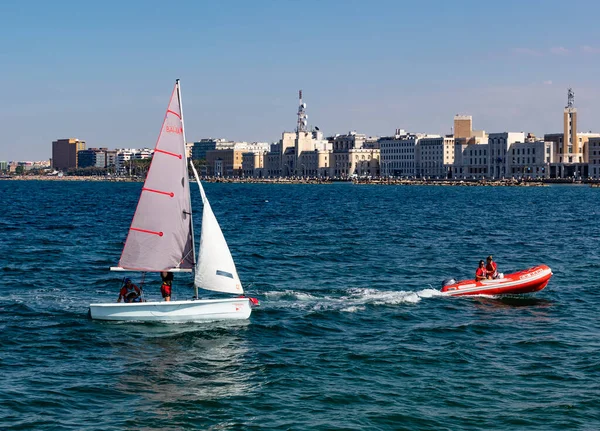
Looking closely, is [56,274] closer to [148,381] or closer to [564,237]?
[148,381]

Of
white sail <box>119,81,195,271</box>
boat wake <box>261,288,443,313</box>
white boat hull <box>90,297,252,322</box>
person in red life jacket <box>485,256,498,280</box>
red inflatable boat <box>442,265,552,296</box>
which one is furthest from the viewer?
person in red life jacket <box>485,256,498,280</box>

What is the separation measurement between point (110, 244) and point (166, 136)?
2749 centimetres

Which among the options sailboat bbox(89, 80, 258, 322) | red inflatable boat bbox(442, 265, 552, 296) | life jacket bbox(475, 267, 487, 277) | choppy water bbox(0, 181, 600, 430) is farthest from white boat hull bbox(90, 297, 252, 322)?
life jacket bbox(475, 267, 487, 277)

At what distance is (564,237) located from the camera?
6062 centimetres

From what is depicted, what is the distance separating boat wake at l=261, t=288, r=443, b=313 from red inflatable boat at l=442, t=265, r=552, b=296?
758mm

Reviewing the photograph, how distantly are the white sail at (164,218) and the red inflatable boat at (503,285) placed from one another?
1094 cm

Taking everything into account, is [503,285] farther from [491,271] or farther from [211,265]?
[211,265]

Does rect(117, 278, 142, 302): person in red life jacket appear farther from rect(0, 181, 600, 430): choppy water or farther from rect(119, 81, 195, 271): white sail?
rect(0, 181, 600, 430): choppy water

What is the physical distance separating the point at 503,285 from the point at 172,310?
13.2 m

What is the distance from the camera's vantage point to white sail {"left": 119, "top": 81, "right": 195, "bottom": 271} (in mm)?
26391

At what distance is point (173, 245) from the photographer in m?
27.0

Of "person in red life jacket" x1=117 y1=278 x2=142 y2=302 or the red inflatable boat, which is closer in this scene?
"person in red life jacket" x1=117 y1=278 x2=142 y2=302

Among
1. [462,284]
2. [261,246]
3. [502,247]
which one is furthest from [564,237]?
[462,284]

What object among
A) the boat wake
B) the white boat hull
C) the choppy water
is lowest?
the choppy water
